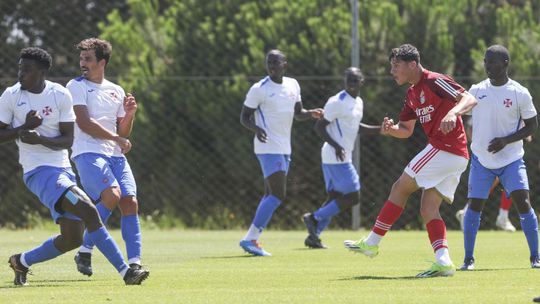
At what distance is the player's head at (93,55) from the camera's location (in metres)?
11.0

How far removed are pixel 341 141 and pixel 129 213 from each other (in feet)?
21.1

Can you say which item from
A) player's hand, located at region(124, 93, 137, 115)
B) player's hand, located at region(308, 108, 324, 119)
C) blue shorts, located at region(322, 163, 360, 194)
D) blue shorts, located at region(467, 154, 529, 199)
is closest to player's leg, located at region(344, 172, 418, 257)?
blue shorts, located at region(467, 154, 529, 199)

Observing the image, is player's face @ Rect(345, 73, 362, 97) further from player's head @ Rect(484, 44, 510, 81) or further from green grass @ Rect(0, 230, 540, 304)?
player's head @ Rect(484, 44, 510, 81)

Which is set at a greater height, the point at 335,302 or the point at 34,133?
the point at 34,133

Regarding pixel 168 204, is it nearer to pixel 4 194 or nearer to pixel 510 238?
pixel 4 194

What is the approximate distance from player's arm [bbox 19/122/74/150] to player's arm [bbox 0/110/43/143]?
0.04 m

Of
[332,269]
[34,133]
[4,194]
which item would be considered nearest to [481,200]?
[332,269]

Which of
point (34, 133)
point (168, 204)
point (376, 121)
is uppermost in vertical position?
point (34, 133)

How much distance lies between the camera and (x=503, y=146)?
38.3 ft

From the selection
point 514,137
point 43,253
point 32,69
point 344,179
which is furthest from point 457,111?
point 344,179

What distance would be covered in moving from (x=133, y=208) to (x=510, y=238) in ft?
28.1

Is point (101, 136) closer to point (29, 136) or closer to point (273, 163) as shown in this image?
point (29, 136)

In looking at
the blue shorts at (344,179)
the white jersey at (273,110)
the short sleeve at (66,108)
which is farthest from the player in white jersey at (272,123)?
the short sleeve at (66,108)

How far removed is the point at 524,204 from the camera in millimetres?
11844
